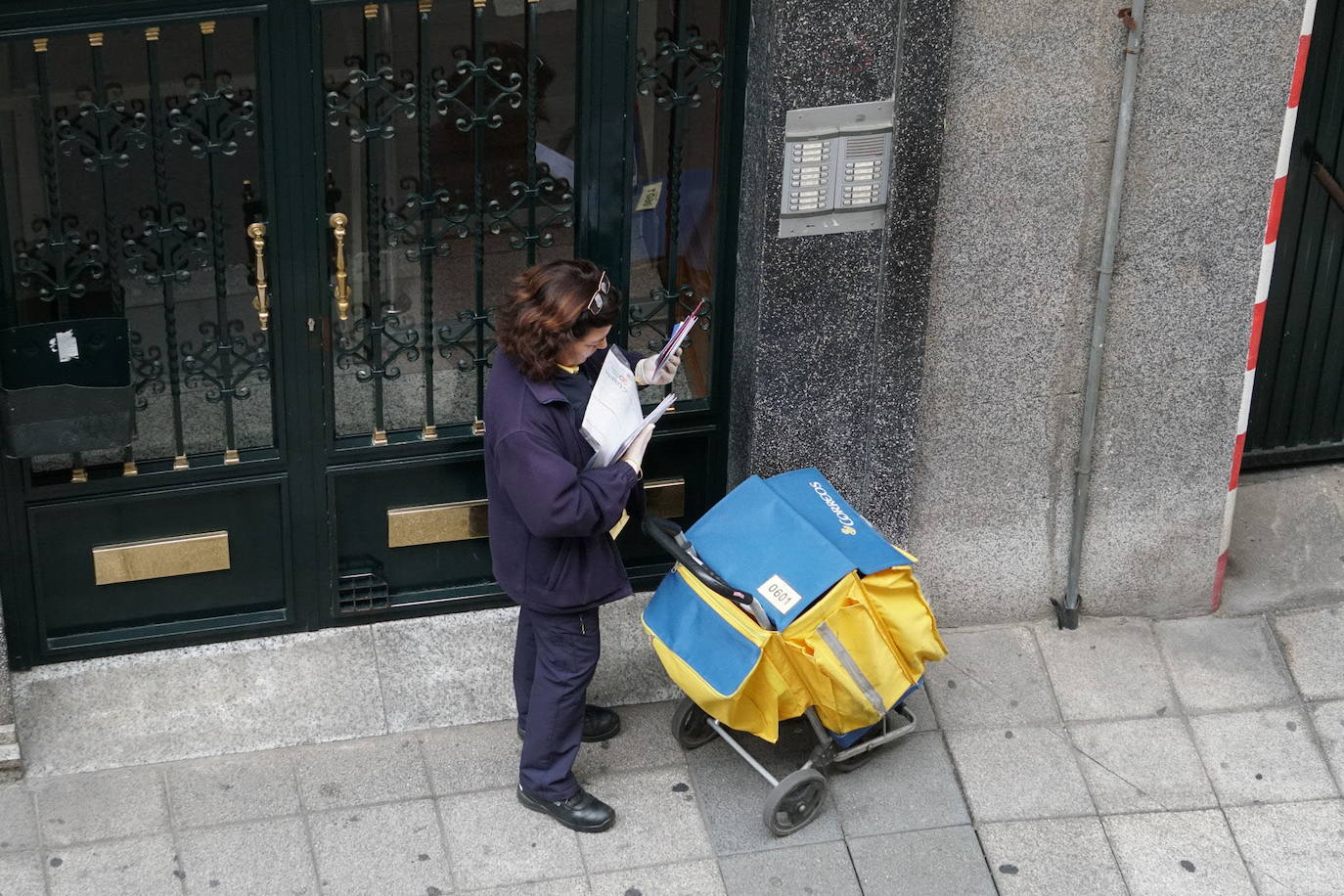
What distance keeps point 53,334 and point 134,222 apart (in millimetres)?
418

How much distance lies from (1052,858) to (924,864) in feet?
1.37

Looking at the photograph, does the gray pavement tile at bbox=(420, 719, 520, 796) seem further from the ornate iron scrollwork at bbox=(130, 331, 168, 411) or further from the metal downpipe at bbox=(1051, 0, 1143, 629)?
the metal downpipe at bbox=(1051, 0, 1143, 629)

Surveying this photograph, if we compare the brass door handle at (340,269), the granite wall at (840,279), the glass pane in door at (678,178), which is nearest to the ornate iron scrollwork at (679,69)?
the glass pane in door at (678,178)

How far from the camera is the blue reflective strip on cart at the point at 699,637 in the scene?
5.43 meters

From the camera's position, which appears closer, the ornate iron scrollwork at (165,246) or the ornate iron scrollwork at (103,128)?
the ornate iron scrollwork at (103,128)

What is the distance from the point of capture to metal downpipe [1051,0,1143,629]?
5.96 meters

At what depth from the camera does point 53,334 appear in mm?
5500

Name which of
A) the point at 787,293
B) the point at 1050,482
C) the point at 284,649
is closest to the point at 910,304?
the point at 787,293

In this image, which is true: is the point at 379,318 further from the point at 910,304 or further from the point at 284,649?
the point at 910,304

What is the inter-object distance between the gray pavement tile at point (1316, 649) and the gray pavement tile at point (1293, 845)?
0.55 metres

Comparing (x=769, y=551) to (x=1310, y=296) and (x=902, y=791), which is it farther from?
(x=1310, y=296)

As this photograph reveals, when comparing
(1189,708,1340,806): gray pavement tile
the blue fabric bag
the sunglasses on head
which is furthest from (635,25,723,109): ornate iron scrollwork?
(1189,708,1340,806): gray pavement tile

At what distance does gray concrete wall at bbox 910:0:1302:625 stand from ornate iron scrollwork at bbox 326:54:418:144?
1.75 m

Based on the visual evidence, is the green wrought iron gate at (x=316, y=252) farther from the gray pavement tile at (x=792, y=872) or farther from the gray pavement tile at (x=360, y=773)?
the gray pavement tile at (x=792, y=872)
